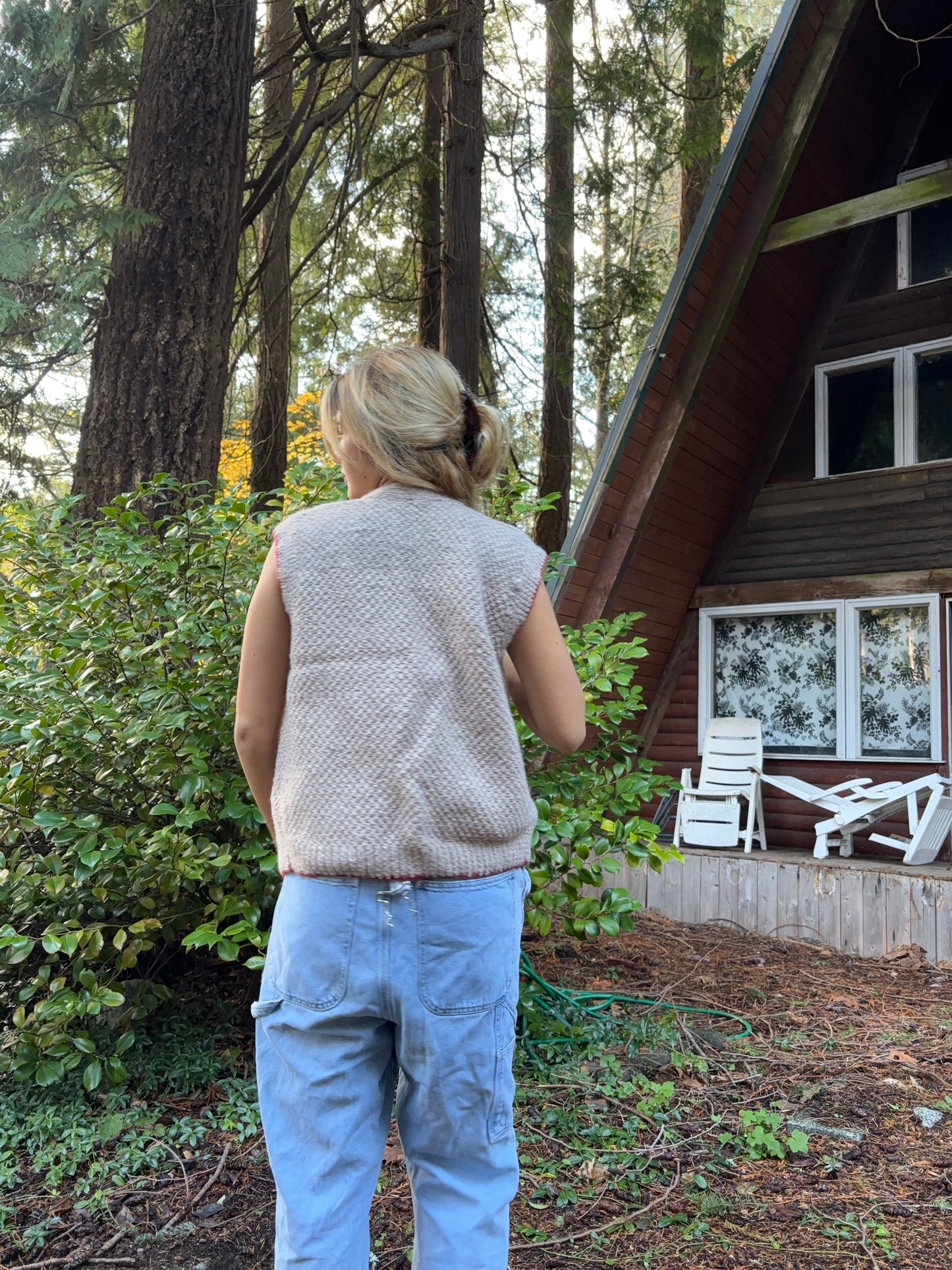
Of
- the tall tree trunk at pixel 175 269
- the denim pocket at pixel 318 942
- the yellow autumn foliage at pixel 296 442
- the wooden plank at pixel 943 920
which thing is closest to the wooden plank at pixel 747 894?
the wooden plank at pixel 943 920

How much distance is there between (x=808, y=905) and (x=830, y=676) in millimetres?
2211

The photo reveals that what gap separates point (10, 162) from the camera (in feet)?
20.0

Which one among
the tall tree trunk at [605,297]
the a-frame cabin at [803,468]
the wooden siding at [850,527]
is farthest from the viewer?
the tall tree trunk at [605,297]

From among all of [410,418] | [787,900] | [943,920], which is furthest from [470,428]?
[787,900]

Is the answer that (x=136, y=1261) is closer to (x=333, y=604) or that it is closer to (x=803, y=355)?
(x=333, y=604)

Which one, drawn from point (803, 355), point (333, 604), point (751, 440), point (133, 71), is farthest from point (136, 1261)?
point (803, 355)

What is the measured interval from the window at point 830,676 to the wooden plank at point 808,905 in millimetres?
1598

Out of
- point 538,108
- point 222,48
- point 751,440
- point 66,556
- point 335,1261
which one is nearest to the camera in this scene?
point 335,1261

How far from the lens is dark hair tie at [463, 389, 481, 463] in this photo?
5.19 ft

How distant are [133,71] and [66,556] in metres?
4.28

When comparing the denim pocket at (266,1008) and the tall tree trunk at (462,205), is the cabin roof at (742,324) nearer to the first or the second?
the tall tree trunk at (462,205)

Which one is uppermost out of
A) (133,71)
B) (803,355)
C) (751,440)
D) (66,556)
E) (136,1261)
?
(133,71)

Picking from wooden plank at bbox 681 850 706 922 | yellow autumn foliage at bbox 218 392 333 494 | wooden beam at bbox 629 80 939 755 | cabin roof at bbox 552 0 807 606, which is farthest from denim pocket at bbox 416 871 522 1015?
yellow autumn foliage at bbox 218 392 333 494

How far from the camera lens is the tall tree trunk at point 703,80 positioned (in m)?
7.11
